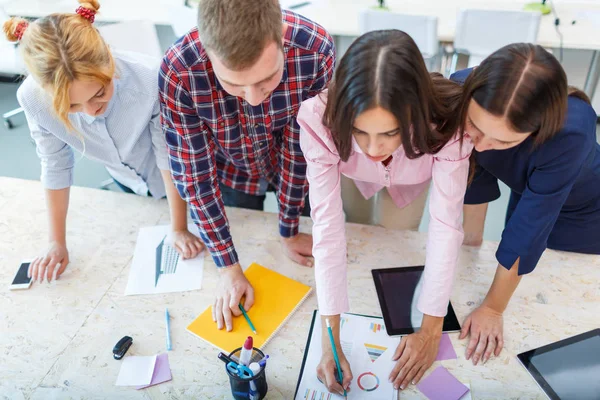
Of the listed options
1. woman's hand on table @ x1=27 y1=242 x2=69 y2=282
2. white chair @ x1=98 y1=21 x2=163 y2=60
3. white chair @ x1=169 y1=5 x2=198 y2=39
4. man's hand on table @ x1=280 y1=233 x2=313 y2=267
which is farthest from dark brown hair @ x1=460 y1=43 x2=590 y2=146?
white chair @ x1=169 y1=5 x2=198 y2=39

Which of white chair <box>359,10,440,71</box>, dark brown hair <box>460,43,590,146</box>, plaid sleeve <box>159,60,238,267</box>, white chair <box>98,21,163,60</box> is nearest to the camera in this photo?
dark brown hair <box>460,43,590,146</box>

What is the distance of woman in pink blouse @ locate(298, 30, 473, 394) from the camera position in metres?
0.84

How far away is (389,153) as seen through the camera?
977 mm

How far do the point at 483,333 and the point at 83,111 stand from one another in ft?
3.56

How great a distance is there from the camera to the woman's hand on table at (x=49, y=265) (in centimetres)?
128

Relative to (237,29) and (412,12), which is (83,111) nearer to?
(237,29)

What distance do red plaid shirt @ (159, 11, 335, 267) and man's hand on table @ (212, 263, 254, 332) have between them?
35 millimetres

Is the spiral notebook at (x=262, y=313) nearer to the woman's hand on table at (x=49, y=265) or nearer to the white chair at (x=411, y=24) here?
the woman's hand on table at (x=49, y=265)

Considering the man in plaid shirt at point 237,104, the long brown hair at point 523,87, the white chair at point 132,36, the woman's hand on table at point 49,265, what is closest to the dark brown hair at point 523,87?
the long brown hair at point 523,87

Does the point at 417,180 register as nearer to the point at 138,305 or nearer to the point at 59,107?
the point at 138,305

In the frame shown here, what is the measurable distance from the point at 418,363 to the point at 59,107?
97 centimetres

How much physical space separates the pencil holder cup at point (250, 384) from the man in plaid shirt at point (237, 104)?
0.59 feet

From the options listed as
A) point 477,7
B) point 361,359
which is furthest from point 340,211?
point 477,7

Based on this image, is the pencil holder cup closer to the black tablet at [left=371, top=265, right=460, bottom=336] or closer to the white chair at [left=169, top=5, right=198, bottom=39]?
the black tablet at [left=371, top=265, right=460, bottom=336]
